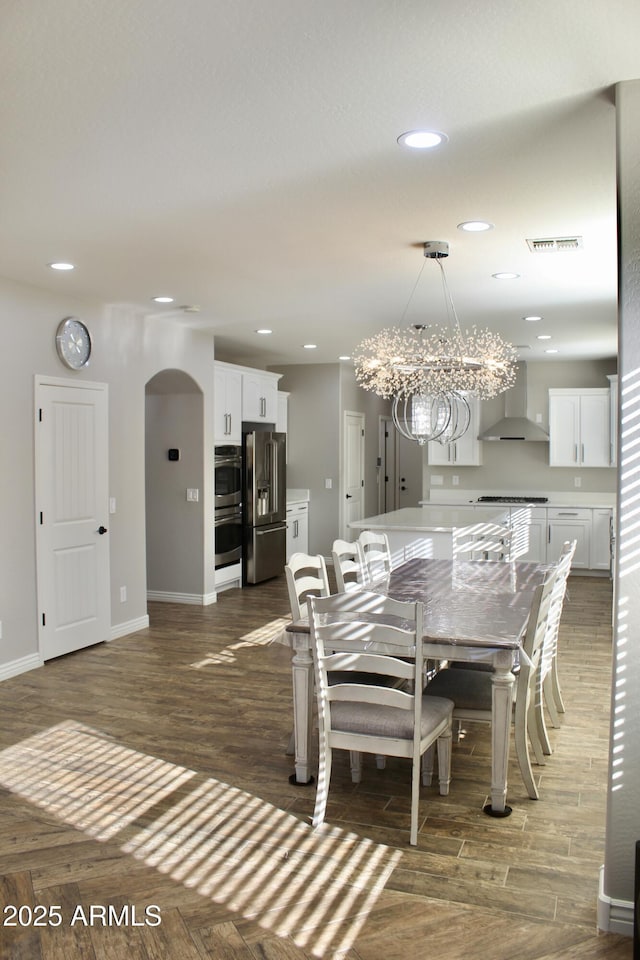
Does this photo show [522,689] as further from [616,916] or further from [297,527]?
[297,527]

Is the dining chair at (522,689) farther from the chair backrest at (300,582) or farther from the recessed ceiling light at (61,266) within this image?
the recessed ceiling light at (61,266)

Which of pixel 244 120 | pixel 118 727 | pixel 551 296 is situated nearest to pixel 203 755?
pixel 118 727

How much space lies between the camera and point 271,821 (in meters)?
3.17

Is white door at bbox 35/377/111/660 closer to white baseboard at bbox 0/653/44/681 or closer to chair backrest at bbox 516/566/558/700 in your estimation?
white baseboard at bbox 0/653/44/681

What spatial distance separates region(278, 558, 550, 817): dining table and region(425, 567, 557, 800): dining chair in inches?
1.9

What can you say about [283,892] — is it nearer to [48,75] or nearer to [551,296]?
[48,75]

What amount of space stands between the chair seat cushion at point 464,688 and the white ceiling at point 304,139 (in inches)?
86.7

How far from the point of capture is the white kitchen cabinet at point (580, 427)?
30.6ft

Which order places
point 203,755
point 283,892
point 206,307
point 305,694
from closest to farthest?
1. point 283,892
2. point 305,694
3. point 203,755
4. point 206,307

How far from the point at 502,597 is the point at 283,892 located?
1956 millimetres

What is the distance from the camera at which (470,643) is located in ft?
10.3

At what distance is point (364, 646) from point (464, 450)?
7061mm

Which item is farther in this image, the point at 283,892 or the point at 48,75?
the point at 283,892

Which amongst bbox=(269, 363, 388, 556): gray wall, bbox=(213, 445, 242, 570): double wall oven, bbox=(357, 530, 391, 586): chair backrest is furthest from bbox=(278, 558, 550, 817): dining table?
bbox=(269, 363, 388, 556): gray wall
